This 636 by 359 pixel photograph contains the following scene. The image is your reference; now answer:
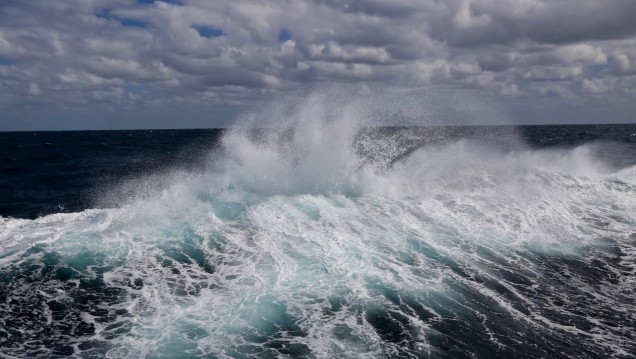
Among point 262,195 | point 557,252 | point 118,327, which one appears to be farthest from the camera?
point 262,195

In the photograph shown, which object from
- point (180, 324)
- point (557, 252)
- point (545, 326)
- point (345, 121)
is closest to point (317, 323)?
point (180, 324)

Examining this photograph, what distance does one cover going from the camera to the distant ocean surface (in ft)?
31.2

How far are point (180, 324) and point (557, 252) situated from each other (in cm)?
1344

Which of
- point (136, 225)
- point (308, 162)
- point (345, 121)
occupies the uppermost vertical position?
→ point (345, 121)

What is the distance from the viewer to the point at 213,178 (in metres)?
21.8

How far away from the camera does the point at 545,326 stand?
10320 millimetres

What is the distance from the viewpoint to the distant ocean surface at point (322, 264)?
951 cm

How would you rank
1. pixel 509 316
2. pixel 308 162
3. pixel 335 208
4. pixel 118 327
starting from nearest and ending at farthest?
pixel 118 327 → pixel 509 316 → pixel 335 208 → pixel 308 162

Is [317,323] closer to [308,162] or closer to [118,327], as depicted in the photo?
[118,327]

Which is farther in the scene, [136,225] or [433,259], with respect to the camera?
[136,225]

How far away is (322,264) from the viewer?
13406mm

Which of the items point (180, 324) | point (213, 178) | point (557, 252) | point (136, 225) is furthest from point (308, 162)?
point (180, 324)

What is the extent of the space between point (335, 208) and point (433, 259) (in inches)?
232

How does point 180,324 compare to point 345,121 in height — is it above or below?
below
